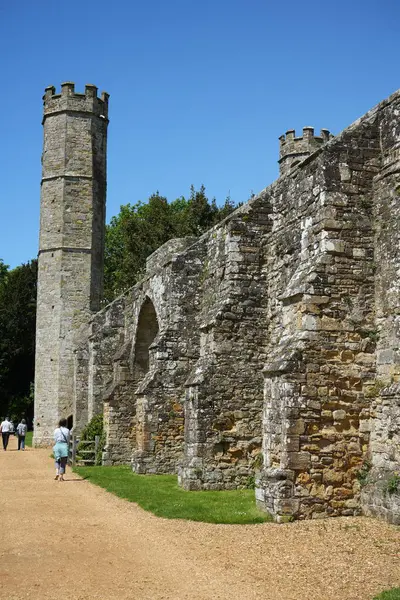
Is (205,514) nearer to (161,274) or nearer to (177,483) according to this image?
(177,483)

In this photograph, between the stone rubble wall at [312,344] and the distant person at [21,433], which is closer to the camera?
the stone rubble wall at [312,344]

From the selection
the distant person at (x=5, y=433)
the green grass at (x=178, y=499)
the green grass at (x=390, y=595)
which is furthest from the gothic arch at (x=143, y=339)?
the green grass at (x=390, y=595)

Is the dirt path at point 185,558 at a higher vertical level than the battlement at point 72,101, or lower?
lower

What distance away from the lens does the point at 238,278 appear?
13.7 m

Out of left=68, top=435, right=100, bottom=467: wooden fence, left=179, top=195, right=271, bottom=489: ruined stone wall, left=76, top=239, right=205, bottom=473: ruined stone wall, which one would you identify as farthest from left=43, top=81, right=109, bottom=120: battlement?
left=179, top=195, right=271, bottom=489: ruined stone wall

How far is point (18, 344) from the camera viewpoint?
42531mm

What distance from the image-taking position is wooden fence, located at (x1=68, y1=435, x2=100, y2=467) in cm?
2031

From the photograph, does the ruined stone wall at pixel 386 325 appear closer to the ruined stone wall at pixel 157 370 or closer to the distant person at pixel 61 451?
the ruined stone wall at pixel 157 370

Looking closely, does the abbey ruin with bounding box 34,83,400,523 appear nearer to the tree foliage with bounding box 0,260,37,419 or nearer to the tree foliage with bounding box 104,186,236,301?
the tree foliage with bounding box 104,186,236,301

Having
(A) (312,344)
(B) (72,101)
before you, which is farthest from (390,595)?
(B) (72,101)

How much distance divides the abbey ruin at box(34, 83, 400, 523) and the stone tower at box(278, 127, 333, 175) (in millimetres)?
8582

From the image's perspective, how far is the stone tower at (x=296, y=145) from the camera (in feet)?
88.0

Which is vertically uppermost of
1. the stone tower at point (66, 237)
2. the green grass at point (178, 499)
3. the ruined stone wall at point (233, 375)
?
the stone tower at point (66, 237)

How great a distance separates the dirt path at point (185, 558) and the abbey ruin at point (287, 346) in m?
0.98
